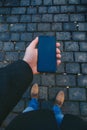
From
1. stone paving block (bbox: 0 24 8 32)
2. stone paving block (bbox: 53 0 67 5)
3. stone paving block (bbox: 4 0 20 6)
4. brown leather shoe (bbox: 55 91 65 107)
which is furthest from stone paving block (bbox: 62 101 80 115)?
stone paving block (bbox: 4 0 20 6)

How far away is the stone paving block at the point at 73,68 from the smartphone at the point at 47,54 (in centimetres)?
122

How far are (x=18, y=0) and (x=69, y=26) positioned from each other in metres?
1.34

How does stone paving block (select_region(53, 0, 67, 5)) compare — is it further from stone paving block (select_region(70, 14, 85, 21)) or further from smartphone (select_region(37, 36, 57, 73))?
smartphone (select_region(37, 36, 57, 73))

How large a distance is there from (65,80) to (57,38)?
0.90 m

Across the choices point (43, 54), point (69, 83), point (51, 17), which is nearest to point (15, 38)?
point (51, 17)

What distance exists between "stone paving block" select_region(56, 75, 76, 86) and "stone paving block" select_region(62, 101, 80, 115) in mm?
355

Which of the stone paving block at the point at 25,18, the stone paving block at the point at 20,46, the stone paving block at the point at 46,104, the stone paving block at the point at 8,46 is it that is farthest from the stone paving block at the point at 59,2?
the stone paving block at the point at 46,104

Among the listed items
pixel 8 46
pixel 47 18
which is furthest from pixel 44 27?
pixel 8 46

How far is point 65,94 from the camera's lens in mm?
3697

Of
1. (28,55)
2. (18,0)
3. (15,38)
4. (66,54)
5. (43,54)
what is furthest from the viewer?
(18,0)

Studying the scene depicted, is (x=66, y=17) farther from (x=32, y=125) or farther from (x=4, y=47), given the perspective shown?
(x=32, y=125)

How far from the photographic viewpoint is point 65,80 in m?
3.82

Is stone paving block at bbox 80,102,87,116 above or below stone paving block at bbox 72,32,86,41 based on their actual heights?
below

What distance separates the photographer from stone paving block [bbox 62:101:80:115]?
3543 mm
